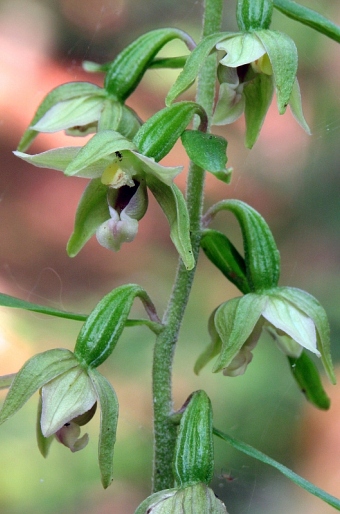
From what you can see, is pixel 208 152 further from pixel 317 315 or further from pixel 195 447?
pixel 195 447

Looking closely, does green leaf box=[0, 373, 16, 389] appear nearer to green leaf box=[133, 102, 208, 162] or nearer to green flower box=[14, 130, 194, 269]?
green flower box=[14, 130, 194, 269]

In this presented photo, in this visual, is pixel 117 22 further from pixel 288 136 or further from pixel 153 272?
pixel 153 272

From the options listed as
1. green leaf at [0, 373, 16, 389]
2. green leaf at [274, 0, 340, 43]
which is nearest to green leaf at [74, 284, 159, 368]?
green leaf at [0, 373, 16, 389]

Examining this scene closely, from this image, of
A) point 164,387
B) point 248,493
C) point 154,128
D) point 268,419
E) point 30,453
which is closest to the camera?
point 154,128

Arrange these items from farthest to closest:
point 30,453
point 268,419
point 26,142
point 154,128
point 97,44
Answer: point 97,44
point 268,419
point 30,453
point 26,142
point 154,128

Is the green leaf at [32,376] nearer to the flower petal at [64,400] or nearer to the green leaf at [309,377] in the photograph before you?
the flower petal at [64,400]

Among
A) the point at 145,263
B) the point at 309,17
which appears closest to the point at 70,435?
the point at 309,17

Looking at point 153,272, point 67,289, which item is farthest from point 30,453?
point 153,272

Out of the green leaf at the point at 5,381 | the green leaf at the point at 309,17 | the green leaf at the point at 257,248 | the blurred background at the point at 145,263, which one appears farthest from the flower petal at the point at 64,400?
the blurred background at the point at 145,263
